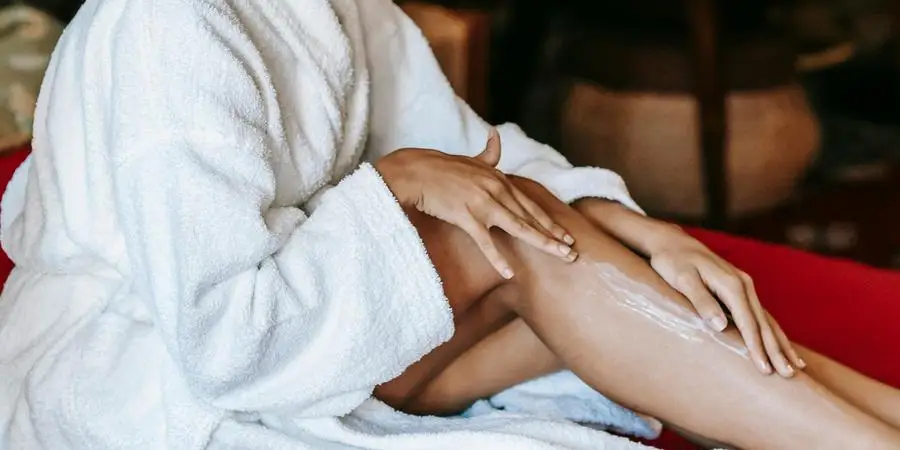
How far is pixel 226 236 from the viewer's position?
0.81 meters

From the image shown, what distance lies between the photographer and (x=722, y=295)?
918mm

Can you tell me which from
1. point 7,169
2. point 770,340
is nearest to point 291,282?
point 770,340

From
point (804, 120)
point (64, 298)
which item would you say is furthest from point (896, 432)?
point (804, 120)

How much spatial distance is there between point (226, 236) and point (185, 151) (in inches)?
2.8

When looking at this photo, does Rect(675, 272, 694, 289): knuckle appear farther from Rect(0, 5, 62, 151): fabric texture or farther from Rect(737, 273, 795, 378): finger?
Rect(0, 5, 62, 151): fabric texture

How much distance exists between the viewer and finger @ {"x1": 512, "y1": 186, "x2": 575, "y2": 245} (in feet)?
3.00

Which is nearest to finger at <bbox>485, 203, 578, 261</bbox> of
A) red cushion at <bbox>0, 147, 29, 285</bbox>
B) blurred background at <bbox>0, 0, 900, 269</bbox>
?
red cushion at <bbox>0, 147, 29, 285</bbox>

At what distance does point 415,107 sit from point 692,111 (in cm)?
126

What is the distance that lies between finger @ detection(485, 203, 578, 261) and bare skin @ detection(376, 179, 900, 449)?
0.03 m

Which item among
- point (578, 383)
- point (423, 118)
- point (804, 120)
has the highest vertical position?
point (423, 118)

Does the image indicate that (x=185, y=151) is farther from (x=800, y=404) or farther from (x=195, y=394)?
(x=800, y=404)

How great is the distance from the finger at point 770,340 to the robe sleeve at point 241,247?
0.26 meters

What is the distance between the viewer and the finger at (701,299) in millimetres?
887

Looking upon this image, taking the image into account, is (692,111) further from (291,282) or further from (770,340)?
(291,282)
